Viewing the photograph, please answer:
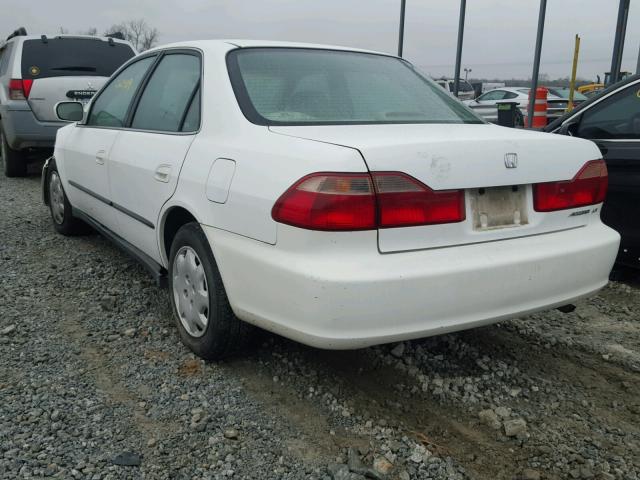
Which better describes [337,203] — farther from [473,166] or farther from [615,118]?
[615,118]

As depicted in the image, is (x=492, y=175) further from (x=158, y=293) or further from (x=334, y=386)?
(x=158, y=293)

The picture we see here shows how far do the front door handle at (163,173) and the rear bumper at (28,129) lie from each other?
17.9ft

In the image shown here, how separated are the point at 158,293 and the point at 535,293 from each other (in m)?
2.40

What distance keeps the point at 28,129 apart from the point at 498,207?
23.2ft

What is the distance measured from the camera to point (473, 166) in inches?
91.4

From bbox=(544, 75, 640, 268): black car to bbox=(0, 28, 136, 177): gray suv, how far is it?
6.10 m

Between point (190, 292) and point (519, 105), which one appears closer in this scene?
point (190, 292)

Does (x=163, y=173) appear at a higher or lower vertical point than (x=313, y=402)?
higher

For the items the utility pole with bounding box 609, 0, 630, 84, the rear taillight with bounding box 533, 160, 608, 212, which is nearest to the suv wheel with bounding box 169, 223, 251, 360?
the rear taillight with bounding box 533, 160, 608, 212

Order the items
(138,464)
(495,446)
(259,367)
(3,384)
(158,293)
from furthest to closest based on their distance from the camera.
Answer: (158,293) → (259,367) → (3,384) → (495,446) → (138,464)

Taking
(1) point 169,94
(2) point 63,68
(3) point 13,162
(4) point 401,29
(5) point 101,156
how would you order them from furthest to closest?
(4) point 401,29 < (3) point 13,162 < (2) point 63,68 < (5) point 101,156 < (1) point 169,94

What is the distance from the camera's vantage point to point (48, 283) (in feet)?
13.3

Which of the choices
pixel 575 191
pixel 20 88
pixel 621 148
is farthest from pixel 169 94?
pixel 20 88

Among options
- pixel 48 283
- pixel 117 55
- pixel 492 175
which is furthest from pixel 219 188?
pixel 117 55
